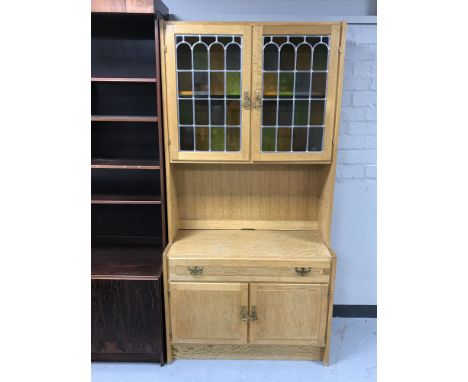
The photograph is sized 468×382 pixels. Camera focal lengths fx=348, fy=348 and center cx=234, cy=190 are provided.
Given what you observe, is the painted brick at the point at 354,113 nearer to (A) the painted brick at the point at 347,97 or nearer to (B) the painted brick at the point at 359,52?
(A) the painted brick at the point at 347,97

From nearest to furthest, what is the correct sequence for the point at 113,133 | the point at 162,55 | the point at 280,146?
1. the point at 162,55
2. the point at 280,146
3. the point at 113,133

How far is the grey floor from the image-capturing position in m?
1.93

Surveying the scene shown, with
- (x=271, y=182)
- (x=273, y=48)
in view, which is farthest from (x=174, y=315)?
(x=273, y=48)

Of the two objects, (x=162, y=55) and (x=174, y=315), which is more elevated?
(x=162, y=55)

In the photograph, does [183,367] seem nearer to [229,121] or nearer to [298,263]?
[298,263]

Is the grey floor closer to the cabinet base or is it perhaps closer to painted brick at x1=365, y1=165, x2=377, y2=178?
the cabinet base

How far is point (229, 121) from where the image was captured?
1.90m

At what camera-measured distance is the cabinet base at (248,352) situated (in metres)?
2.04

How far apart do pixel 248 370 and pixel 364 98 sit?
5.72ft

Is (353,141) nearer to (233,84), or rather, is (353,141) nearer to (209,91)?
(233,84)

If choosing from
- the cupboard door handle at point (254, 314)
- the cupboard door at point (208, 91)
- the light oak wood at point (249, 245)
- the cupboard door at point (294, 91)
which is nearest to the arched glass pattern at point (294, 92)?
the cupboard door at point (294, 91)

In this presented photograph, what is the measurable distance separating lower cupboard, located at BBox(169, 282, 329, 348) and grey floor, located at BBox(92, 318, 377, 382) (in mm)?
127

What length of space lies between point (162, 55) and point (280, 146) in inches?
30.7

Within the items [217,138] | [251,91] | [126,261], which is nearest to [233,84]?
[251,91]
